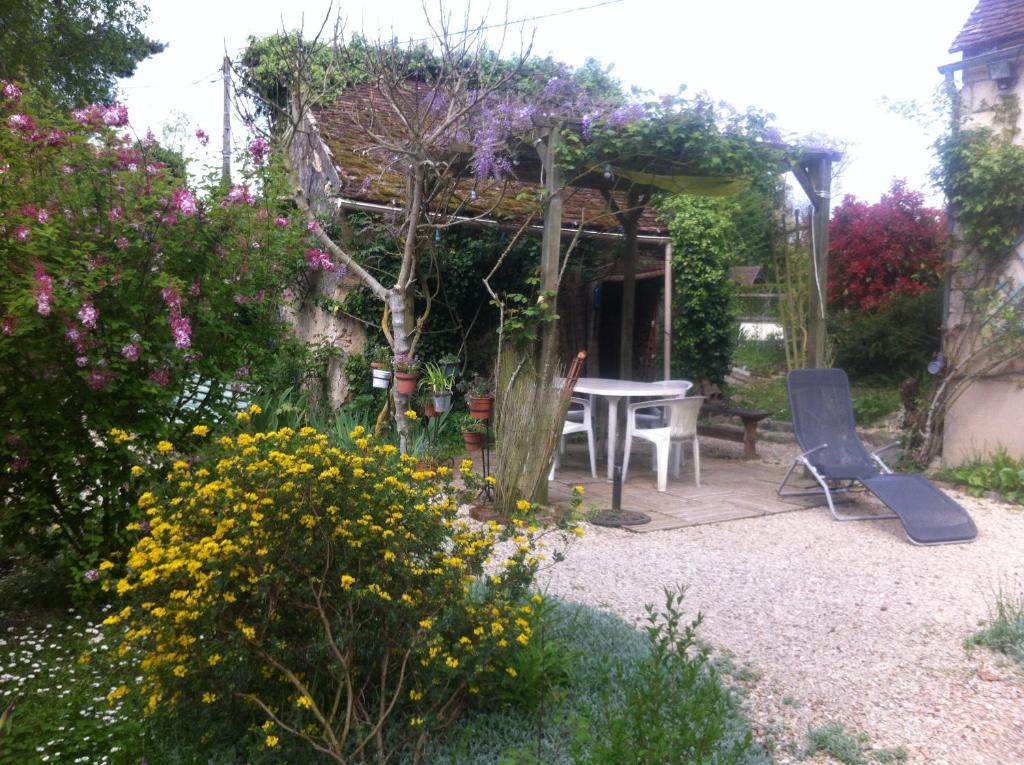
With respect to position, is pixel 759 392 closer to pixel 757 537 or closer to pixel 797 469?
pixel 797 469

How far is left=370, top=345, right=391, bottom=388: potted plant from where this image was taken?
8.05 meters

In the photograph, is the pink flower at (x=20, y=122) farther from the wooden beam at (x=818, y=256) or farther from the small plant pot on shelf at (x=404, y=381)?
the wooden beam at (x=818, y=256)

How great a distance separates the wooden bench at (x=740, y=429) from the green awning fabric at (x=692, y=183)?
7.55ft

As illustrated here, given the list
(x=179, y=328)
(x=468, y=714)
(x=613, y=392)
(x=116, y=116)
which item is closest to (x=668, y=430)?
(x=613, y=392)

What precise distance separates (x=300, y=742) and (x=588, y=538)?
3314 mm

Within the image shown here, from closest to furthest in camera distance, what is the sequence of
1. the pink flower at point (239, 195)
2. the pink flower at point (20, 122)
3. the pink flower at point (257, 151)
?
the pink flower at point (20, 122) → the pink flower at point (239, 195) → the pink flower at point (257, 151)

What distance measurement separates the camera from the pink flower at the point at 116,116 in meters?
4.10

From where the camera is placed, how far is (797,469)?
8586 millimetres

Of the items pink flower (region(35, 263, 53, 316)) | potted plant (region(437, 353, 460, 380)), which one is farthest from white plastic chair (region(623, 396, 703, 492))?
pink flower (region(35, 263, 53, 316))

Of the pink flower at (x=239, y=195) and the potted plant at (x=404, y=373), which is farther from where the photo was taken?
the potted plant at (x=404, y=373)

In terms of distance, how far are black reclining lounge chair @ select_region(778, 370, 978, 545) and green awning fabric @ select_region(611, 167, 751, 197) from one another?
181cm

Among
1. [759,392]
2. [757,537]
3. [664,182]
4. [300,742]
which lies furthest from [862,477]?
[759,392]

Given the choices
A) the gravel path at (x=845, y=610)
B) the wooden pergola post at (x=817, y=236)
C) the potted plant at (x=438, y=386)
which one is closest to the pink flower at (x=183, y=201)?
the gravel path at (x=845, y=610)

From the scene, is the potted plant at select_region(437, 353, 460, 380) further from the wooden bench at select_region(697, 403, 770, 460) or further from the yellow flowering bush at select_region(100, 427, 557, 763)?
the yellow flowering bush at select_region(100, 427, 557, 763)
